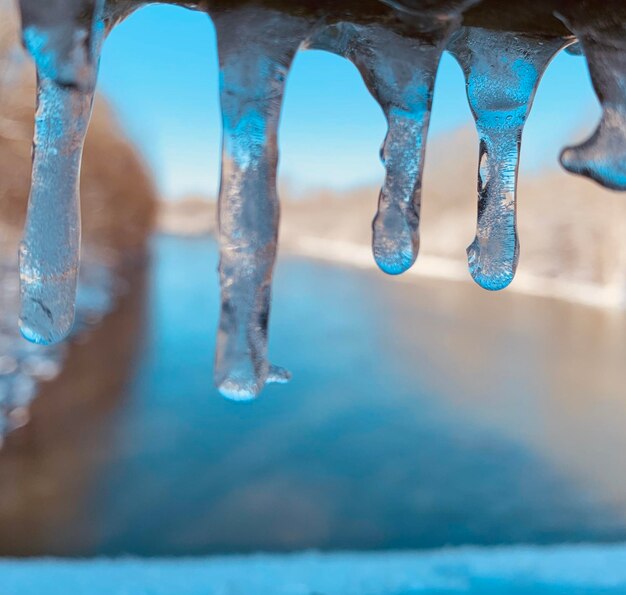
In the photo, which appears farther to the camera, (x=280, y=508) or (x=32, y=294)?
(x=280, y=508)

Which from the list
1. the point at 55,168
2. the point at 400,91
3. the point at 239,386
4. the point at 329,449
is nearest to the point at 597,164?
the point at 400,91

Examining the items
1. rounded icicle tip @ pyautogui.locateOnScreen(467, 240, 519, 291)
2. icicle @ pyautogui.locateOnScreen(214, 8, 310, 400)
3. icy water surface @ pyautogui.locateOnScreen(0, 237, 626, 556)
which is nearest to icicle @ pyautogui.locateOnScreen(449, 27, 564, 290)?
rounded icicle tip @ pyautogui.locateOnScreen(467, 240, 519, 291)

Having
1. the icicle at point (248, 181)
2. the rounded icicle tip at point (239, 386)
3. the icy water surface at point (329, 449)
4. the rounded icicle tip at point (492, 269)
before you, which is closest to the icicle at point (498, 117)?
the rounded icicle tip at point (492, 269)

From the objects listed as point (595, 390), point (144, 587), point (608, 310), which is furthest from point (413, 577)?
point (608, 310)

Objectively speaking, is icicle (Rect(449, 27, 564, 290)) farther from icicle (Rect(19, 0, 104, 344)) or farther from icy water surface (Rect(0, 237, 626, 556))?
icy water surface (Rect(0, 237, 626, 556))

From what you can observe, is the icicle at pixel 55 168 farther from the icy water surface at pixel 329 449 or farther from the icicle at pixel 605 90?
the icy water surface at pixel 329 449

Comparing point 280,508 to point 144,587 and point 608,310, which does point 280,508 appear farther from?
point 608,310

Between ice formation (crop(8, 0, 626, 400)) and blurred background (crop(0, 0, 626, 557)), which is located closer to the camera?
ice formation (crop(8, 0, 626, 400))
